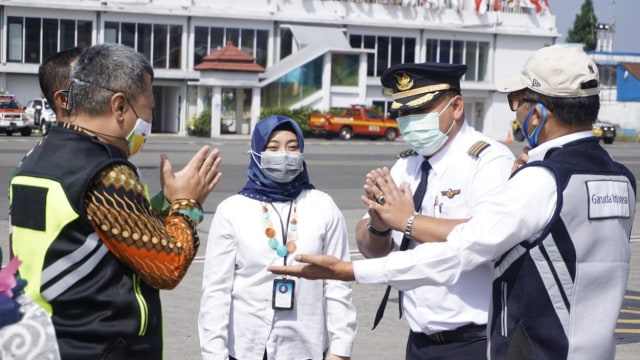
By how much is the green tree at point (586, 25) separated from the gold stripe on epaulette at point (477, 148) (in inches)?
4251

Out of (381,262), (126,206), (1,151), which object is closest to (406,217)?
(381,262)

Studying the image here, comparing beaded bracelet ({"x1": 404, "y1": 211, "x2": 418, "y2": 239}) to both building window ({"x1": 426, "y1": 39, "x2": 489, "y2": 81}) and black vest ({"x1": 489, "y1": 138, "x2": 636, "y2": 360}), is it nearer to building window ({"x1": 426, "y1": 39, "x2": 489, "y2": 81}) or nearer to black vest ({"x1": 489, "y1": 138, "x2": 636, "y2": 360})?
black vest ({"x1": 489, "y1": 138, "x2": 636, "y2": 360})

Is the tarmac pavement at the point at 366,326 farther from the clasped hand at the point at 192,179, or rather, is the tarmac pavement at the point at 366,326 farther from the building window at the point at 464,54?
the building window at the point at 464,54

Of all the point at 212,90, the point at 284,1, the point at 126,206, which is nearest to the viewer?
the point at 126,206

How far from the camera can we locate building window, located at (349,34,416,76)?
62.0m

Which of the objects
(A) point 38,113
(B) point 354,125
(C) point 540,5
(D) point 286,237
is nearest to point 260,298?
(D) point 286,237

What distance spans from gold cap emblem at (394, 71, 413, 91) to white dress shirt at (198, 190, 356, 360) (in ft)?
2.74

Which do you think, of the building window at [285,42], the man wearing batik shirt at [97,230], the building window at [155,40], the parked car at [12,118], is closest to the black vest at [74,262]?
the man wearing batik shirt at [97,230]

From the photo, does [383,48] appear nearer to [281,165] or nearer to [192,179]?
[281,165]

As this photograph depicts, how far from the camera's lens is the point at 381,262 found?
359 centimetres

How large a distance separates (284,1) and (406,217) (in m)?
55.9

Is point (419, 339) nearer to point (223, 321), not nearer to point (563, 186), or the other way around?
point (223, 321)

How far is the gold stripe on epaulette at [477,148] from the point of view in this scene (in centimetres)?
452

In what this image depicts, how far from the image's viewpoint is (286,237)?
196 inches
